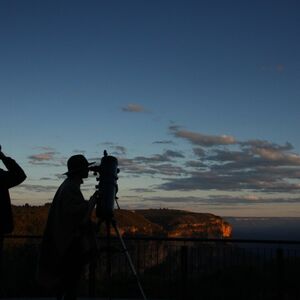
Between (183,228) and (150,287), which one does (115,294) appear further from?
(183,228)

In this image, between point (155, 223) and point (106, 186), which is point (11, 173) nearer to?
point (106, 186)

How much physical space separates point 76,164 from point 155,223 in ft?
208

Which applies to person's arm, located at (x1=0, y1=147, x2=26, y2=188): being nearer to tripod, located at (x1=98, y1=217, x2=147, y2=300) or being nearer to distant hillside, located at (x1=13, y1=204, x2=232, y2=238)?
tripod, located at (x1=98, y1=217, x2=147, y2=300)

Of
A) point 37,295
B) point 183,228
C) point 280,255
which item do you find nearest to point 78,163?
point 280,255

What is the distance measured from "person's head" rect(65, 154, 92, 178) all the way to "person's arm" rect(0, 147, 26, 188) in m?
0.45

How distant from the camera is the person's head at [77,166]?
16.3ft

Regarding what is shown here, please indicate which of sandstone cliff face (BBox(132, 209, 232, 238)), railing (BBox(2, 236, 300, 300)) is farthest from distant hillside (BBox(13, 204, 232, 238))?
railing (BBox(2, 236, 300, 300))

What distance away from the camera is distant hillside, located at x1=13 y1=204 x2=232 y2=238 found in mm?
32875

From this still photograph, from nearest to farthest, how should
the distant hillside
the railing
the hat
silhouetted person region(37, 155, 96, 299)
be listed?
silhouetted person region(37, 155, 96, 299), the hat, the railing, the distant hillside

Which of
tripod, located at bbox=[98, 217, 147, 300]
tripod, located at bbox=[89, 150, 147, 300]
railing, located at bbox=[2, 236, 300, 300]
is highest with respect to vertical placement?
tripod, located at bbox=[89, 150, 147, 300]

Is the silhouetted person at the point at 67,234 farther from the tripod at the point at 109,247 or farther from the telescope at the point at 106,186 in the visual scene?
the tripod at the point at 109,247

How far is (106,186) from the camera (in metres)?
5.04

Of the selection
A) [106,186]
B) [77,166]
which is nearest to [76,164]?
[77,166]

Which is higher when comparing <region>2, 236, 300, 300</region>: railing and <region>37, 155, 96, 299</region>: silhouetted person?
<region>37, 155, 96, 299</region>: silhouetted person
